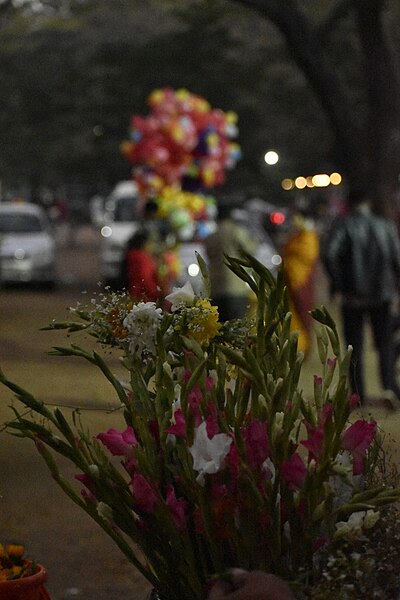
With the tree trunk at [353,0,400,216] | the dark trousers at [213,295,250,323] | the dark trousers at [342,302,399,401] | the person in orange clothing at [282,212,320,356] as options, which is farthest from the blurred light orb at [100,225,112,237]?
the dark trousers at [342,302,399,401]

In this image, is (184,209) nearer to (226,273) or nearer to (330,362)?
(226,273)

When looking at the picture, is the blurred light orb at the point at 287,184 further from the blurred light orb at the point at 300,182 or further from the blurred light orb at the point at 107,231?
the blurred light orb at the point at 107,231

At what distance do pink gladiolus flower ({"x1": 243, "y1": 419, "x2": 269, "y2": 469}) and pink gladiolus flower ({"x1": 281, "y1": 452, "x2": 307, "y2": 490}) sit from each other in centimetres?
6

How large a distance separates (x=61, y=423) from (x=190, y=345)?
0.36 metres

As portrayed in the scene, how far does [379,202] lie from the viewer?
64.9 ft

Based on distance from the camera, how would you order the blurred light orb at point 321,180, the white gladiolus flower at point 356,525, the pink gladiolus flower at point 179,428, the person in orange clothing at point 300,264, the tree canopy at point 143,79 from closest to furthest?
the white gladiolus flower at point 356,525, the pink gladiolus flower at point 179,428, the person in orange clothing at point 300,264, the tree canopy at point 143,79, the blurred light orb at point 321,180

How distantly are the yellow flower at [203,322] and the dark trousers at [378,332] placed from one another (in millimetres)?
8741

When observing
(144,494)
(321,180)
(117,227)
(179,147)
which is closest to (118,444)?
(144,494)

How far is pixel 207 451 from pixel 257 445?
0.12m

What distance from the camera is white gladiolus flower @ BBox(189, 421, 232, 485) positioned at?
154 inches

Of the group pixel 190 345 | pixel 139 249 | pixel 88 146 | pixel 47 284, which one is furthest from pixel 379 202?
pixel 88 146

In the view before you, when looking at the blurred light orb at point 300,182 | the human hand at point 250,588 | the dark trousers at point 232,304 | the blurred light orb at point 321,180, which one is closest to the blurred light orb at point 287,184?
the blurred light orb at point 300,182

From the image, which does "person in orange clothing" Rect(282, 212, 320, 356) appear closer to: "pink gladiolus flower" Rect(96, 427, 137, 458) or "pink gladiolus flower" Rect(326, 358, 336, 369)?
"pink gladiolus flower" Rect(326, 358, 336, 369)

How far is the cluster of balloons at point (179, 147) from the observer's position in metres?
30.4
